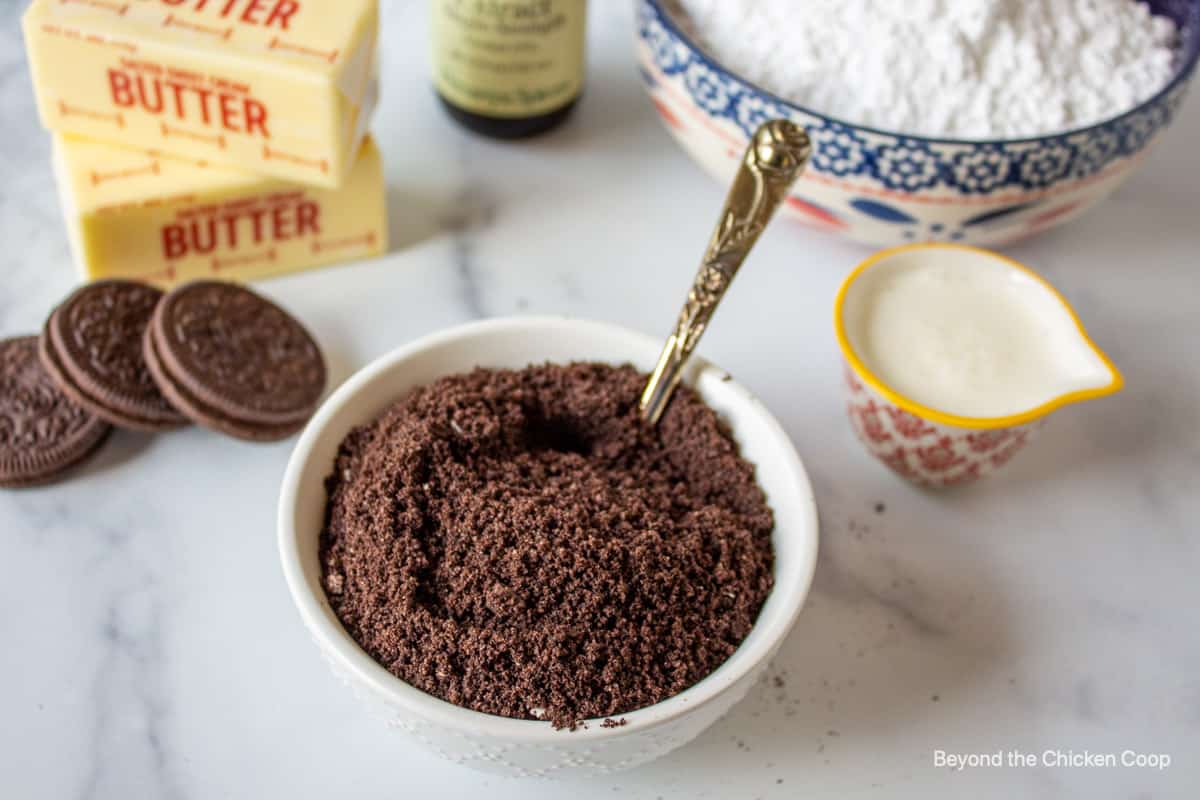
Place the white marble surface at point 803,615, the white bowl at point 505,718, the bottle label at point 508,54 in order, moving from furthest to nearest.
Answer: the bottle label at point 508,54, the white marble surface at point 803,615, the white bowl at point 505,718

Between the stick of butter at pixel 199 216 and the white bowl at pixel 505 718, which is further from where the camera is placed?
the stick of butter at pixel 199 216

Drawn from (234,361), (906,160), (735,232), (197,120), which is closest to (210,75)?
(197,120)

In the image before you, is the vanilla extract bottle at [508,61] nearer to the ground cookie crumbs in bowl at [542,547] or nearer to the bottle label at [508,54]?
the bottle label at [508,54]

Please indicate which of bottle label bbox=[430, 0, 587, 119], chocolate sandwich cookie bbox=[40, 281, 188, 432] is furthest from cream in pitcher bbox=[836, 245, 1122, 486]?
chocolate sandwich cookie bbox=[40, 281, 188, 432]

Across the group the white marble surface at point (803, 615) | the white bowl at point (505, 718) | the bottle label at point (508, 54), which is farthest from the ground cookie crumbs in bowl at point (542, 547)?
the bottle label at point (508, 54)

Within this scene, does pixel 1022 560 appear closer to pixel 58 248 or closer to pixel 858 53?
pixel 858 53

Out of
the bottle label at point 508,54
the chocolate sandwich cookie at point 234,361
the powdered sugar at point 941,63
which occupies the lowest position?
the chocolate sandwich cookie at point 234,361

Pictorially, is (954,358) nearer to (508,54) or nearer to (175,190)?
(508,54)

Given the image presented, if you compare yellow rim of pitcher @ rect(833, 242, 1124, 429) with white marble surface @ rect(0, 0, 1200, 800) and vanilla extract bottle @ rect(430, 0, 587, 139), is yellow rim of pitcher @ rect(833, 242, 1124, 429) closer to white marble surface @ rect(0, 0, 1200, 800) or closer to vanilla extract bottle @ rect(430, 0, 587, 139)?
white marble surface @ rect(0, 0, 1200, 800)
